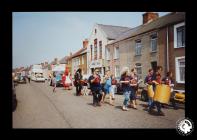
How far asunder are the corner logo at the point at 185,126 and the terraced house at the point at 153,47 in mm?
3480

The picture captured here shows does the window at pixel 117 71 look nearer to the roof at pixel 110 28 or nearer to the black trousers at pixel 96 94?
the roof at pixel 110 28

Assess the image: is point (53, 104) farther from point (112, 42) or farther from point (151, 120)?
point (112, 42)

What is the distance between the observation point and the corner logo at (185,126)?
20.3ft

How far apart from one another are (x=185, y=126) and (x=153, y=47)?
22.0 ft

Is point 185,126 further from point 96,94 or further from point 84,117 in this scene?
point 96,94

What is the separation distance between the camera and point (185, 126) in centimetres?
634

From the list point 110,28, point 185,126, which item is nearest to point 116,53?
point 110,28

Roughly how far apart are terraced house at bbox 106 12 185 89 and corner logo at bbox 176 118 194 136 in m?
3.48

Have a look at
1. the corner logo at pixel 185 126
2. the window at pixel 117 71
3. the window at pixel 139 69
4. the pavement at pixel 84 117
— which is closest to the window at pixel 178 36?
the window at pixel 139 69

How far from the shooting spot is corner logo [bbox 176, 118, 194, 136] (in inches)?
244

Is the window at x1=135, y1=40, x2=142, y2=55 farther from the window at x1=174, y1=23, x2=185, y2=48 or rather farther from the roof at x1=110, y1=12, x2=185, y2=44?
the window at x1=174, y1=23, x2=185, y2=48

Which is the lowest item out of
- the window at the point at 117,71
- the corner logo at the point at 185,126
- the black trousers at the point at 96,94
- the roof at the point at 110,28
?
the corner logo at the point at 185,126
